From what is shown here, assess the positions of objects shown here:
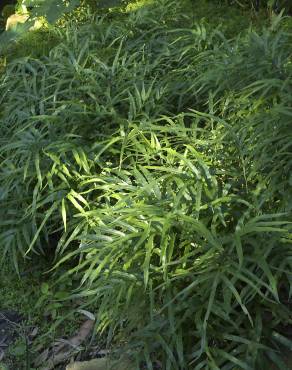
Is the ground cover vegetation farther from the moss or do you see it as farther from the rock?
the moss

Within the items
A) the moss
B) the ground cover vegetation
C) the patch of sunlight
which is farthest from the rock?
the patch of sunlight

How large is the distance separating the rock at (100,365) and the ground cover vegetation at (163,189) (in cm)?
8

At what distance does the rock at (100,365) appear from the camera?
2590 millimetres

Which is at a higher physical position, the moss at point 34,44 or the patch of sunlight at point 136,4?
the moss at point 34,44

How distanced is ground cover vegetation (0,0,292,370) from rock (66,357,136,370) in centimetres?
8

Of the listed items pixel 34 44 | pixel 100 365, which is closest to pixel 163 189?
pixel 100 365

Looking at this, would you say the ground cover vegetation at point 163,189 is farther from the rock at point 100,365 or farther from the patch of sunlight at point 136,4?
the patch of sunlight at point 136,4

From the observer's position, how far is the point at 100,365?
2691 mm

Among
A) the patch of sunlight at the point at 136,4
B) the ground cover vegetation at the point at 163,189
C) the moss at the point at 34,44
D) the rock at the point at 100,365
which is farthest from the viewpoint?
the patch of sunlight at the point at 136,4

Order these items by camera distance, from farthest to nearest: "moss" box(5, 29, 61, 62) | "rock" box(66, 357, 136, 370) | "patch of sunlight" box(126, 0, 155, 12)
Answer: "patch of sunlight" box(126, 0, 155, 12), "moss" box(5, 29, 61, 62), "rock" box(66, 357, 136, 370)

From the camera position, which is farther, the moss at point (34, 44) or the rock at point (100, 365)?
the moss at point (34, 44)

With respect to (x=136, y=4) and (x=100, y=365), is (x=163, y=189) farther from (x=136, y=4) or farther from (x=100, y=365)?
(x=136, y=4)

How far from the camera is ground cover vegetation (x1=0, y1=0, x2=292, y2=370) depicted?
2434 millimetres

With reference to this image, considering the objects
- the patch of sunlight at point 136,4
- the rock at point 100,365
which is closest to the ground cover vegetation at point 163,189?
the rock at point 100,365
